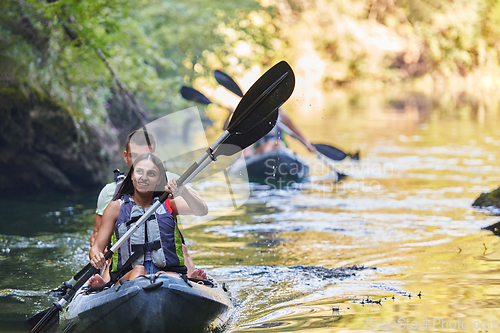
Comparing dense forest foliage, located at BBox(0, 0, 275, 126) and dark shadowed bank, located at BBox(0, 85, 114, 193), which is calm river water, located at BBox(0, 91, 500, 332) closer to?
dark shadowed bank, located at BBox(0, 85, 114, 193)

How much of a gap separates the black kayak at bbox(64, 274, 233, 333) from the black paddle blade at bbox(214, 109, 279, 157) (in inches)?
32.3

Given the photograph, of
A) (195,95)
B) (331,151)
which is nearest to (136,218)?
(195,95)

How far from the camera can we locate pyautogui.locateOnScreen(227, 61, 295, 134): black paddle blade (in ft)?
12.4

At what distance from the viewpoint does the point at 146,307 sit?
3.29m

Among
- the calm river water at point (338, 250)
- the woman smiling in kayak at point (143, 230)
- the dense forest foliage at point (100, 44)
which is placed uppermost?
the dense forest foliage at point (100, 44)

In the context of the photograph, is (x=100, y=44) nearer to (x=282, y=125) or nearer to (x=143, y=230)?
(x=282, y=125)

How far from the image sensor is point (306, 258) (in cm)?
565

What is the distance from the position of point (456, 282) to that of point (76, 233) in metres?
3.97

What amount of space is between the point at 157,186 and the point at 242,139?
1.98ft

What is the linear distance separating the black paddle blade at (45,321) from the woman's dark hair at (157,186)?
87cm

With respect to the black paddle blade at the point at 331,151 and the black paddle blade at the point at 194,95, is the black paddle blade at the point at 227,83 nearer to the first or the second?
the black paddle blade at the point at 194,95

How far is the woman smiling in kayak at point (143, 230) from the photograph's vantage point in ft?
11.6

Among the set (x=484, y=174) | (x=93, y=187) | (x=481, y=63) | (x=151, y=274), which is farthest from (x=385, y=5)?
(x=151, y=274)

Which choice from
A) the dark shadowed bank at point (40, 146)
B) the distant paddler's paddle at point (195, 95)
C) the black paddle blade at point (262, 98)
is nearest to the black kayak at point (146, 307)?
the black paddle blade at point (262, 98)
